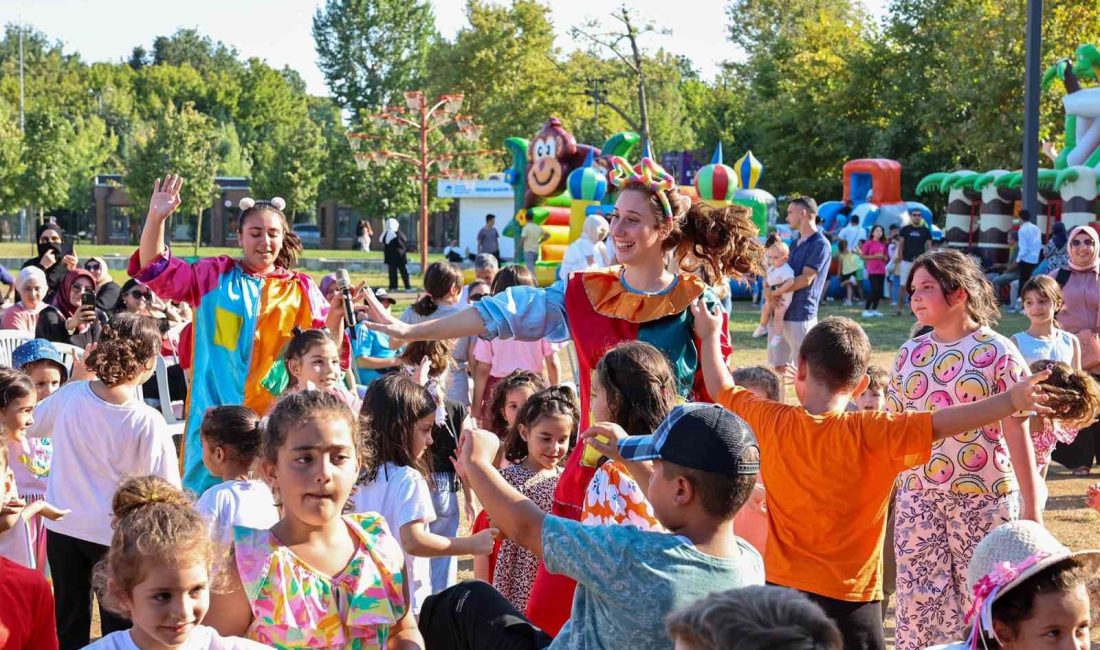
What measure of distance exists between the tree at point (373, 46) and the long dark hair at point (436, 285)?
256ft

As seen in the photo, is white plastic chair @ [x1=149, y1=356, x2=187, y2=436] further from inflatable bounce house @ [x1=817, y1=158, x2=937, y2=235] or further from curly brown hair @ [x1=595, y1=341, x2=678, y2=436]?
inflatable bounce house @ [x1=817, y1=158, x2=937, y2=235]

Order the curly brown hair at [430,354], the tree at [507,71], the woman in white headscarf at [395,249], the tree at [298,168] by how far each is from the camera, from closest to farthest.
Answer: the curly brown hair at [430,354] < the woman in white headscarf at [395,249] < the tree at [507,71] < the tree at [298,168]

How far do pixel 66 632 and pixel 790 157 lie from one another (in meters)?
39.6

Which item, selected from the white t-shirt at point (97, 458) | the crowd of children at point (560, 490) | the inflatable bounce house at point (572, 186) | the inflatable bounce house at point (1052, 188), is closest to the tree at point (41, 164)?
the inflatable bounce house at point (572, 186)

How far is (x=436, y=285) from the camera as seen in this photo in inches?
323

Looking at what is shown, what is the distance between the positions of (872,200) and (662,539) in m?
28.3

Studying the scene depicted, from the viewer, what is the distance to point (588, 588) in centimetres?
273

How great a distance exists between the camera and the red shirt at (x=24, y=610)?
2967 millimetres

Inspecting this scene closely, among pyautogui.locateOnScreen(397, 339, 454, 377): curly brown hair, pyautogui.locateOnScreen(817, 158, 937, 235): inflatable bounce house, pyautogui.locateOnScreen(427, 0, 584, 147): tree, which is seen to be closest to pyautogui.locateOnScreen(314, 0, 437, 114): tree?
pyautogui.locateOnScreen(427, 0, 584, 147): tree

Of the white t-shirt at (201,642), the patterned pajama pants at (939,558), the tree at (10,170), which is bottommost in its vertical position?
the patterned pajama pants at (939,558)

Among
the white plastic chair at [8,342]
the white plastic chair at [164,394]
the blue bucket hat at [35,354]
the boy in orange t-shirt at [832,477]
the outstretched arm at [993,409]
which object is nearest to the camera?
the outstretched arm at [993,409]

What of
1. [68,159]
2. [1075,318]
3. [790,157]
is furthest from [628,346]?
[68,159]

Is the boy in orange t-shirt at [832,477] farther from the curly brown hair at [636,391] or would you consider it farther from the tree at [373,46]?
the tree at [373,46]

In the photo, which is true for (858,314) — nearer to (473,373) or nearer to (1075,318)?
(1075,318)
